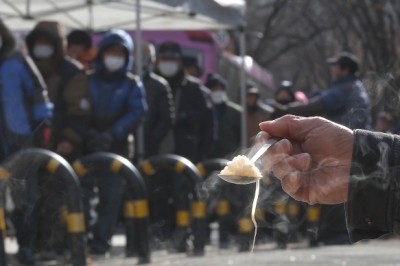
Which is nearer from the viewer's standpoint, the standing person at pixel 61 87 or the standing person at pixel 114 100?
the standing person at pixel 61 87

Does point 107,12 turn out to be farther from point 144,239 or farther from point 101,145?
point 144,239

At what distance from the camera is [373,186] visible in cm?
264

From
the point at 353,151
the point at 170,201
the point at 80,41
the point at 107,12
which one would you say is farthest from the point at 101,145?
the point at 353,151

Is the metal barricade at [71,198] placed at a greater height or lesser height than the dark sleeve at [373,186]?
lesser

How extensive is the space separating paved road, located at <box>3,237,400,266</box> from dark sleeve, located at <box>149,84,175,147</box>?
1.23 m

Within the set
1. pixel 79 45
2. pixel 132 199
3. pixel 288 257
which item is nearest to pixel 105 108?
pixel 132 199

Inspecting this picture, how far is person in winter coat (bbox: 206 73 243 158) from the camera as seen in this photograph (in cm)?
1311

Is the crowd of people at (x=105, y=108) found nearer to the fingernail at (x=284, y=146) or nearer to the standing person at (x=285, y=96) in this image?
the standing person at (x=285, y=96)

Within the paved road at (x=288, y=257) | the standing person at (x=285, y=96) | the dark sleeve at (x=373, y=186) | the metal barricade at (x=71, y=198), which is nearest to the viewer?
the dark sleeve at (x=373, y=186)

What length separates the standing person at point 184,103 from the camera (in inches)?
452

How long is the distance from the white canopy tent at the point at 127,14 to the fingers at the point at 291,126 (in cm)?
876

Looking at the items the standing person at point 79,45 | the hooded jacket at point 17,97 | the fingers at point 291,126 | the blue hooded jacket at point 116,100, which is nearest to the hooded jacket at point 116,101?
the blue hooded jacket at point 116,100

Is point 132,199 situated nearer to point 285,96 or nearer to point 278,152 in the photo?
point 285,96

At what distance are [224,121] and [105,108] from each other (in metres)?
3.79
